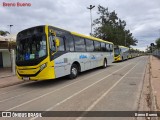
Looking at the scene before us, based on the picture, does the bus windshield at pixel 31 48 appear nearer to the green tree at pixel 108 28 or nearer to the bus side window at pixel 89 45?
the bus side window at pixel 89 45

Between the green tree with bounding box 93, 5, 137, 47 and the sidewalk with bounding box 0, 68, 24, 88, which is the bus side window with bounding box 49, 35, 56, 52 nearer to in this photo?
the sidewalk with bounding box 0, 68, 24, 88

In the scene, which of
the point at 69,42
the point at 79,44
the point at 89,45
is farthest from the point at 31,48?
the point at 89,45

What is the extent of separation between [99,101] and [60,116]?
190 cm

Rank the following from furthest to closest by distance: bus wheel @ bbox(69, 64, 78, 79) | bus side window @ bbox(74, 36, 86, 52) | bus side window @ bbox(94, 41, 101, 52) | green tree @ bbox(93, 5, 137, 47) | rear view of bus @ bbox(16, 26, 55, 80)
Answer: green tree @ bbox(93, 5, 137, 47)
bus side window @ bbox(94, 41, 101, 52)
bus side window @ bbox(74, 36, 86, 52)
bus wheel @ bbox(69, 64, 78, 79)
rear view of bus @ bbox(16, 26, 55, 80)

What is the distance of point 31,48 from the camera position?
10250 mm

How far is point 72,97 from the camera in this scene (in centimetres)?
759

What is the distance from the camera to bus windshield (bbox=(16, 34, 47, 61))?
32.7 feet

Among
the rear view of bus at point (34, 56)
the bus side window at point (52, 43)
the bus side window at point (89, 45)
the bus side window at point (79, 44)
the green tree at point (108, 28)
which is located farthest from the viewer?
the green tree at point (108, 28)

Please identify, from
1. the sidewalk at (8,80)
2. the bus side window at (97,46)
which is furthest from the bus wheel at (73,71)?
the bus side window at (97,46)

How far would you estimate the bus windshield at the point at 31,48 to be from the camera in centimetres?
997

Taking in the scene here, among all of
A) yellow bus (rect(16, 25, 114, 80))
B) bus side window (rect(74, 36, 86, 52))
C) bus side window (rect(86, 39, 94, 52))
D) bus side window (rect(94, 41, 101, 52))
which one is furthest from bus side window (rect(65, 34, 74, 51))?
bus side window (rect(94, 41, 101, 52))

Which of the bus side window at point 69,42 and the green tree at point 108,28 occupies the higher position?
the green tree at point 108,28

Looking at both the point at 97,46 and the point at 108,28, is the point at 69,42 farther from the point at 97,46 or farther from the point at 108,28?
the point at 108,28

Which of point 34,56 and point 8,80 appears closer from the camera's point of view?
point 34,56
